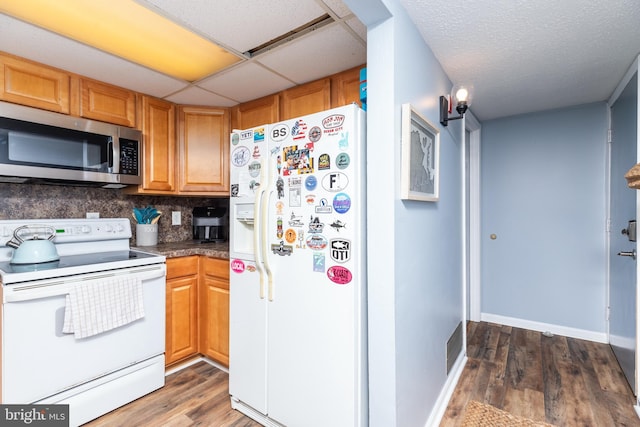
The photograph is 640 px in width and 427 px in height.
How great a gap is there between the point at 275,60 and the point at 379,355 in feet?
5.68

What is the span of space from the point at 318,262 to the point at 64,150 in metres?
1.82

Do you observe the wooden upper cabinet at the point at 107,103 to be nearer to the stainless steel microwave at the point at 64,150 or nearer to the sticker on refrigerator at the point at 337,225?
the stainless steel microwave at the point at 64,150

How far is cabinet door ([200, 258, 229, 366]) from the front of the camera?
2.22 meters

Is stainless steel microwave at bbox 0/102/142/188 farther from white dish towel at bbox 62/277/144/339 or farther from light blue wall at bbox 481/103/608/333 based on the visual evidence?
light blue wall at bbox 481/103/608/333

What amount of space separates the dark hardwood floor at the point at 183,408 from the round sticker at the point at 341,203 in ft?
4.36

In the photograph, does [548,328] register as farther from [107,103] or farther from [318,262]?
[107,103]

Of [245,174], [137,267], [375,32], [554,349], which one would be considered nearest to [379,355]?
[245,174]

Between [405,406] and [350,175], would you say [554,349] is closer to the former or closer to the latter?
[405,406]

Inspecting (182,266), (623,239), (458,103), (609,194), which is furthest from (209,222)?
(609,194)

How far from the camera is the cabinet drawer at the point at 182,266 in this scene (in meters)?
2.21

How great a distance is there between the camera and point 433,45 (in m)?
1.67

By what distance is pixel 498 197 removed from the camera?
10.3 feet

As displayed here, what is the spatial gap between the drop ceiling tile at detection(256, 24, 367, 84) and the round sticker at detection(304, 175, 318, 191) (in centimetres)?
78

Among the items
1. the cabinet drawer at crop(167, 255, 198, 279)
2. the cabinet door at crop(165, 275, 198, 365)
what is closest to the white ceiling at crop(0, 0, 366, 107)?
the cabinet drawer at crop(167, 255, 198, 279)
